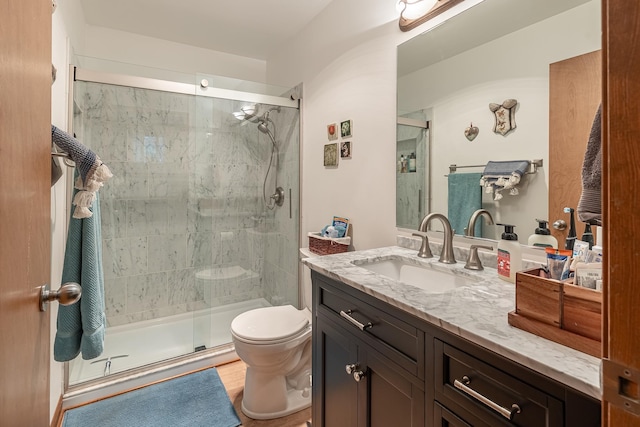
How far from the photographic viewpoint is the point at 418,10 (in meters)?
1.47

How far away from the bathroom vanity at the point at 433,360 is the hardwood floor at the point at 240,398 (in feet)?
1.45

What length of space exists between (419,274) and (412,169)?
530 millimetres

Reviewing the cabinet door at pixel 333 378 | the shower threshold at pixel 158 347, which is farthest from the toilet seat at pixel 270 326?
the shower threshold at pixel 158 347

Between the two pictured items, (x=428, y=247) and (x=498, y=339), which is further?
(x=428, y=247)

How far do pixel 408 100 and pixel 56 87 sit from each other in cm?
175

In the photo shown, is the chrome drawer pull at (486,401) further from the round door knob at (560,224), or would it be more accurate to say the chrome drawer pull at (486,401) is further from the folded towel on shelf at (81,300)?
the folded towel on shelf at (81,300)

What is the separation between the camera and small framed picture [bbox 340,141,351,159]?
195cm

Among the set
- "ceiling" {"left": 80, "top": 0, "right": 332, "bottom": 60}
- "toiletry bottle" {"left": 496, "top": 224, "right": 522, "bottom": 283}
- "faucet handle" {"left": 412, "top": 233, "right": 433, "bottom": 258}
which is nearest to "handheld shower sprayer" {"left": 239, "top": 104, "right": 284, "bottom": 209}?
"ceiling" {"left": 80, "top": 0, "right": 332, "bottom": 60}

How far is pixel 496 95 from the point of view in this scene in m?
1.20

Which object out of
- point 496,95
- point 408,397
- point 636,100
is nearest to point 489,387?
point 408,397

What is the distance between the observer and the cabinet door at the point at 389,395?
84 centimetres

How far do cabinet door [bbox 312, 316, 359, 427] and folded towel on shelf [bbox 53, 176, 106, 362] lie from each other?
33.6 inches

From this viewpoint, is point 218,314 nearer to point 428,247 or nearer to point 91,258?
point 91,258

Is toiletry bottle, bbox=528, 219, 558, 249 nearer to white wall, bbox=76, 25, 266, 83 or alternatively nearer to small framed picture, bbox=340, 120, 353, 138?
small framed picture, bbox=340, 120, 353, 138
